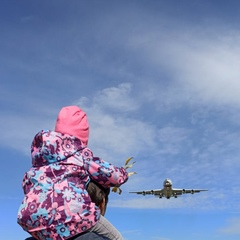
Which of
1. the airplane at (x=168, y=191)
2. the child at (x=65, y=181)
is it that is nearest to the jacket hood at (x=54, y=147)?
the child at (x=65, y=181)

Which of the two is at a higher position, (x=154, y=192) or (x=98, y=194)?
(x=154, y=192)

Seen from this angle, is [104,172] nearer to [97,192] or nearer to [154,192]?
[97,192]

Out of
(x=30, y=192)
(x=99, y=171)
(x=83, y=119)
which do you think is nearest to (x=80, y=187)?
(x=99, y=171)

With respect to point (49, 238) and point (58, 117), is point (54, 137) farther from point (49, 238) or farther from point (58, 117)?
point (49, 238)

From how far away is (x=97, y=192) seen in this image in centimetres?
378

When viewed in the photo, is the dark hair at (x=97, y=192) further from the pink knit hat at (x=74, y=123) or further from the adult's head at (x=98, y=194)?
the pink knit hat at (x=74, y=123)

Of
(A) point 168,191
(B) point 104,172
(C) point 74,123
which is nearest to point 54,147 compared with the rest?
(C) point 74,123

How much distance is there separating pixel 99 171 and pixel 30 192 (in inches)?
27.7

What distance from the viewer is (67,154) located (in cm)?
379

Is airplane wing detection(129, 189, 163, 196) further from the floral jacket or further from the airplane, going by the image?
the floral jacket

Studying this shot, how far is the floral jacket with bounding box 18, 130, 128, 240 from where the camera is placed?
3.41 metres

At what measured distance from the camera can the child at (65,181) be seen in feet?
11.2

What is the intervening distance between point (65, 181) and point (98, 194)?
376 millimetres

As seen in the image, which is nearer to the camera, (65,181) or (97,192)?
(65,181)
